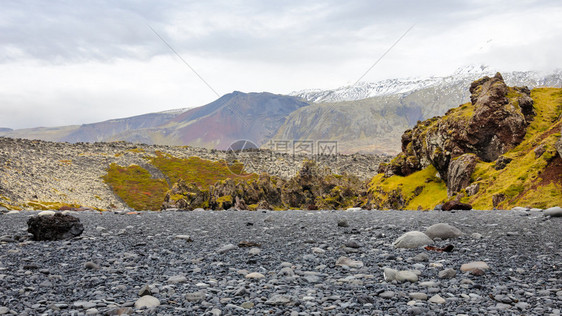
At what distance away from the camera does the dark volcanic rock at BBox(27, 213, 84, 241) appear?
1281cm

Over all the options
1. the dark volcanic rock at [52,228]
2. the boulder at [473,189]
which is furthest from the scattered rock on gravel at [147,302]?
the boulder at [473,189]

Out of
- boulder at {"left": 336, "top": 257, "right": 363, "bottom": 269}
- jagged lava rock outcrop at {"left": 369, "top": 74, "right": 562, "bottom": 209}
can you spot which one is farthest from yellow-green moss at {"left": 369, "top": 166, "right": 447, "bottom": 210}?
boulder at {"left": 336, "top": 257, "right": 363, "bottom": 269}

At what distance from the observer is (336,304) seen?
6.11 metres

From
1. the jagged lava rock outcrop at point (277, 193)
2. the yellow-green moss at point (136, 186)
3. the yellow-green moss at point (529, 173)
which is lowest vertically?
the yellow-green moss at point (136, 186)

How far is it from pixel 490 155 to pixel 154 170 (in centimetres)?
15184

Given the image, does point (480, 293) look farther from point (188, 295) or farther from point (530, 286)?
point (188, 295)

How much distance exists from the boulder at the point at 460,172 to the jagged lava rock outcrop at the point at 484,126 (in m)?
3.01

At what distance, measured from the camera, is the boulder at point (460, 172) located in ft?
162

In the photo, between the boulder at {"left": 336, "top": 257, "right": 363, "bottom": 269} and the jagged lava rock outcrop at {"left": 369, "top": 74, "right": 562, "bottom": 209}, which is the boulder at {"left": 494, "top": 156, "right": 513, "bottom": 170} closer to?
the jagged lava rock outcrop at {"left": 369, "top": 74, "right": 562, "bottom": 209}

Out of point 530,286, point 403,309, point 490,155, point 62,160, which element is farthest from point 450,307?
point 62,160

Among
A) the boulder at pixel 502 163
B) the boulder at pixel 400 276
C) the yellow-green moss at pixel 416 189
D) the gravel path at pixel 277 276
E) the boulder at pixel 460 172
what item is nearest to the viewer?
the gravel path at pixel 277 276

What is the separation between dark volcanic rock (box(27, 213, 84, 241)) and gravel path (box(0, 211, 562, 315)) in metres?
0.56

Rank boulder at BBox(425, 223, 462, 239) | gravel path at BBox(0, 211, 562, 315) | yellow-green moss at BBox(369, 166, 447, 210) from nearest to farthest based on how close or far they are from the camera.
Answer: gravel path at BBox(0, 211, 562, 315), boulder at BBox(425, 223, 462, 239), yellow-green moss at BBox(369, 166, 447, 210)

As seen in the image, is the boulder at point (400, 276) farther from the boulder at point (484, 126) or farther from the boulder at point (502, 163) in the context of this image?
the boulder at point (484, 126)
